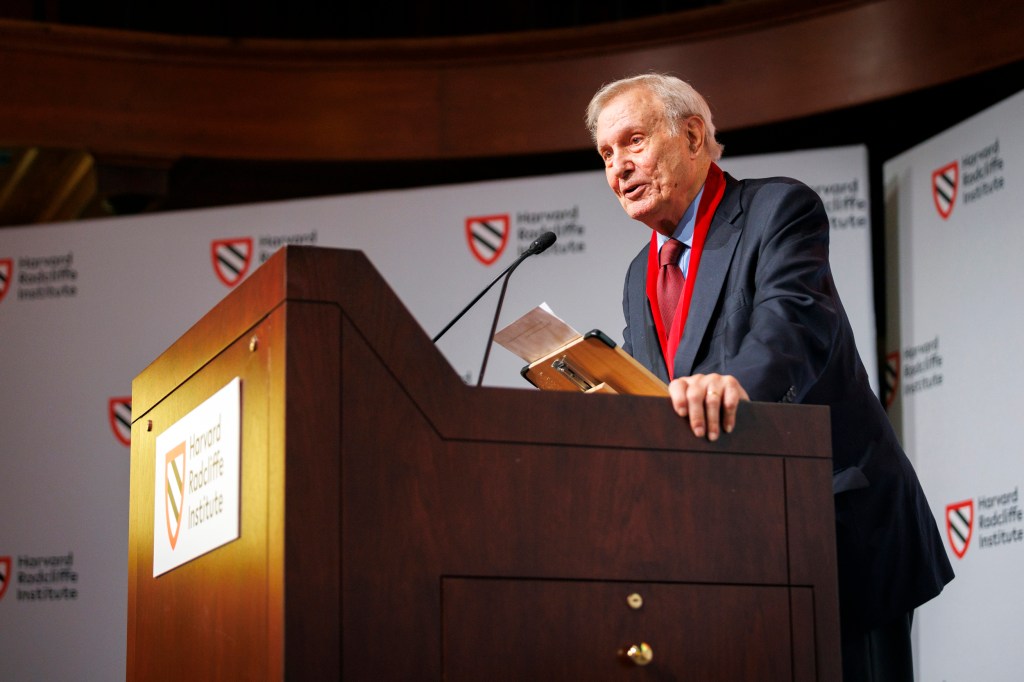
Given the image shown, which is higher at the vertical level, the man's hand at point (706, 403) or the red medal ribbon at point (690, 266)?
the red medal ribbon at point (690, 266)

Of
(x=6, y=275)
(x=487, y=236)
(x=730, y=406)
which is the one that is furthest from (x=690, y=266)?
(x=6, y=275)

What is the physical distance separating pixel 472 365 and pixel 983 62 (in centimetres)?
206

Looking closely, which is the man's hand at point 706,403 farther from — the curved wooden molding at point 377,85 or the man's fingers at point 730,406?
the curved wooden molding at point 377,85

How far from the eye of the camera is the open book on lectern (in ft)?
6.66

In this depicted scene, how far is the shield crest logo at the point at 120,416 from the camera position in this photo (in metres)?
5.23

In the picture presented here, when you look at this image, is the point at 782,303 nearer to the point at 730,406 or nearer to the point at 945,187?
the point at 730,406

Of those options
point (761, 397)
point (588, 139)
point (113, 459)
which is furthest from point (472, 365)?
point (761, 397)

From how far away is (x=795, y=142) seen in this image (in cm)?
562

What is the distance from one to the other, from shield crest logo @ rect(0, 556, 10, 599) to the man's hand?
393cm

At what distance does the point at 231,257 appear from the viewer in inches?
209

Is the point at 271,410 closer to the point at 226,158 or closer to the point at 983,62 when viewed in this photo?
the point at 983,62

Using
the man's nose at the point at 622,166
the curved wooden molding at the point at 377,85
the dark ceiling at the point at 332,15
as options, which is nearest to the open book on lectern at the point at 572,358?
the man's nose at the point at 622,166

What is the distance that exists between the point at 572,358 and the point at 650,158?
746mm

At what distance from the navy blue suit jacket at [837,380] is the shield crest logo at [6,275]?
3745mm
